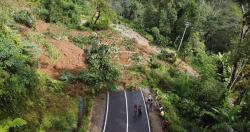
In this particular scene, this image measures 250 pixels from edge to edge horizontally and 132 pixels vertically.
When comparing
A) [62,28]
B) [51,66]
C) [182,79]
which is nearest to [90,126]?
[51,66]

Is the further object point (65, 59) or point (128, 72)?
point (128, 72)

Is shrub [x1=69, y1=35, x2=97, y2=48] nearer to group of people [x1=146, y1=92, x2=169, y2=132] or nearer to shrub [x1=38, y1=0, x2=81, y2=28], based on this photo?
shrub [x1=38, y1=0, x2=81, y2=28]

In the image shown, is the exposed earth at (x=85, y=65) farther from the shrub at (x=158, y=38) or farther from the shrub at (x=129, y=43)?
the shrub at (x=158, y=38)

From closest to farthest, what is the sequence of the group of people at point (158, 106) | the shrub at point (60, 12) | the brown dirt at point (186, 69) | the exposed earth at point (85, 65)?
1. the exposed earth at point (85, 65)
2. the group of people at point (158, 106)
3. the shrub at point (60, 12)
4. the brown dirt at point (186, 69)

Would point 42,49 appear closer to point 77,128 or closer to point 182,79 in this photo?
point 77,128

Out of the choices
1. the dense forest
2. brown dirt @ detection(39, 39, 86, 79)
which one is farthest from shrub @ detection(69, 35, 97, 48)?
brown dirt @ detection(39, 39, 86, 79)

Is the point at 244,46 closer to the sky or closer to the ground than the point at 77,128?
closer to the sky

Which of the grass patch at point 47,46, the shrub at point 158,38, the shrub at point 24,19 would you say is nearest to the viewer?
the grass patch at point 47,46

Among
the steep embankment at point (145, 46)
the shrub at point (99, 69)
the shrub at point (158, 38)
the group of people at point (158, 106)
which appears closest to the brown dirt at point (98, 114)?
the shrub at point (99, 69)
